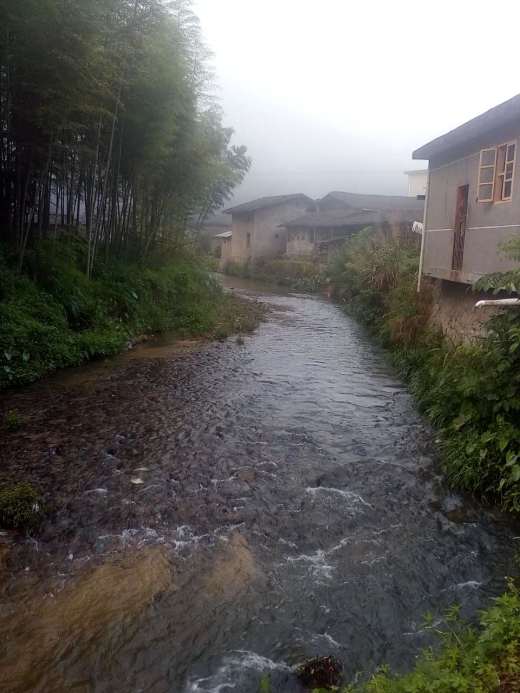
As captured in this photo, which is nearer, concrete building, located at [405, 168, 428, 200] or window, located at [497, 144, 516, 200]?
window, located at [497, 144, 516, 200]

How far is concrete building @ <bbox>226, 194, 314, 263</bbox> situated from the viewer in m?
38.6

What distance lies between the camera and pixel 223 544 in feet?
15.6

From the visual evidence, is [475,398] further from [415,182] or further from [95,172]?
[415,182]

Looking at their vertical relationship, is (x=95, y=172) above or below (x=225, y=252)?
below

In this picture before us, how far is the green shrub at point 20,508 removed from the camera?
4.87 meters

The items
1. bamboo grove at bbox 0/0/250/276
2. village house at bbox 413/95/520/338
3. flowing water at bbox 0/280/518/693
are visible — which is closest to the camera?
flowing water at bbox 0/280/518/693

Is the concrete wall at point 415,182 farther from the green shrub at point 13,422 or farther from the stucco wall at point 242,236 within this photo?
the green shrub at point 13,422

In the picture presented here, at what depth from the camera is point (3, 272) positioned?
9539 millimetres

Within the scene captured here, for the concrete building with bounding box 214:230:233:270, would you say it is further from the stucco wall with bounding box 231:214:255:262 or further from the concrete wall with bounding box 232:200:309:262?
the concrete wall with bounding box 232:200:309:262

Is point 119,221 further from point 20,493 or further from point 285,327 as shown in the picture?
point 20,493

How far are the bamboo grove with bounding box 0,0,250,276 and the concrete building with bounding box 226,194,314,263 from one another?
69.4 ft

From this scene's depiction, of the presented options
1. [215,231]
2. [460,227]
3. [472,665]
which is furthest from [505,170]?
[215,231]

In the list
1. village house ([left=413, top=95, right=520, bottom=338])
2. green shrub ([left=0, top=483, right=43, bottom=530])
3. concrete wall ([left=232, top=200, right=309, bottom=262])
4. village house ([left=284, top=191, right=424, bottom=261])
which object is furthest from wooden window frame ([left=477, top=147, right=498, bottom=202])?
concrete wall ([left=232, top=200, right=309, bottom=262])

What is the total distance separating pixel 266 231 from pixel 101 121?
1129 inches
